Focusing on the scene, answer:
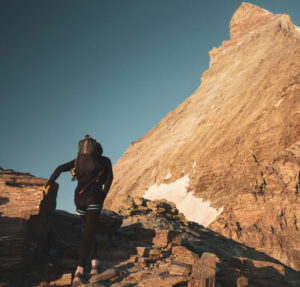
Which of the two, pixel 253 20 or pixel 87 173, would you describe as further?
pixel 253 20

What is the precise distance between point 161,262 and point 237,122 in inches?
1283

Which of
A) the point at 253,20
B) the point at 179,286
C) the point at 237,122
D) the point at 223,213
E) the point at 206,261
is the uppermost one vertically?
the point at 253,20

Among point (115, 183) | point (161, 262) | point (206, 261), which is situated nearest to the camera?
point (206, 261)

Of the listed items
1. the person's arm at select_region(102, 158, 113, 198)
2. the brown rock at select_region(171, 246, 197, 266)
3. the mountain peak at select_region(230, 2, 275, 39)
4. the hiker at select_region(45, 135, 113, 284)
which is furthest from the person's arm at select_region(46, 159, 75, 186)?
the mountain peak at select_region(230, 2, 275, 39)

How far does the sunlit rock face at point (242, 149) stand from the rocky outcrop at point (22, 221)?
8.71m

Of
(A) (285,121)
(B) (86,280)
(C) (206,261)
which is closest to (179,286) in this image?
(C) (206,261)

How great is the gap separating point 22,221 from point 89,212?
43.5 inches

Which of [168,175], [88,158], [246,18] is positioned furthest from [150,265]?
[246,18]

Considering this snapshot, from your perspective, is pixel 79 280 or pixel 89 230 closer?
pixel 79 280

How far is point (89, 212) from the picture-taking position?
391 cm

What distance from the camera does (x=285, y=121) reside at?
2797cm

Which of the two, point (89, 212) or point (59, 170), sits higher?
point (59, 170)

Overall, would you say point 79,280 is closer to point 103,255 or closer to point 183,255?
point 103,255

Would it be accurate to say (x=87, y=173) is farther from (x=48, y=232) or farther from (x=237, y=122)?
(x=237, y=122)
